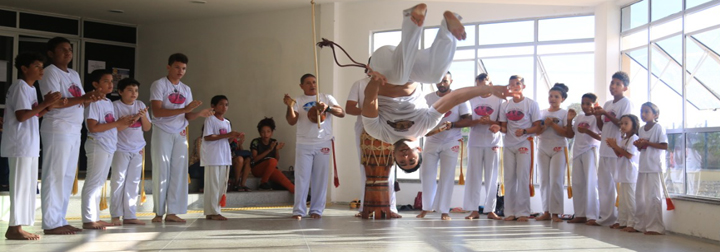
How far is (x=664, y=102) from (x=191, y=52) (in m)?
7.82

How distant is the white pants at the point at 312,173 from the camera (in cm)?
773

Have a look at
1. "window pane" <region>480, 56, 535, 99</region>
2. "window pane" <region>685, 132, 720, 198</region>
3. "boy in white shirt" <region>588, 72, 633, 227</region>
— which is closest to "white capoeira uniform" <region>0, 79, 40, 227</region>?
"boy in white shirt" <region>588, 72, 633, 227</region>

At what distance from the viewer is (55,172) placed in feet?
18.6

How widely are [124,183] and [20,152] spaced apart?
157cm

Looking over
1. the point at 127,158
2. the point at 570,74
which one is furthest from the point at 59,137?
the point at 570,74

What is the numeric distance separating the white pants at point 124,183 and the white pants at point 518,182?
4145mm

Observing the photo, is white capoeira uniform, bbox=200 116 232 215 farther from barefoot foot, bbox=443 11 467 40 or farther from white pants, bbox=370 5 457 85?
barefoot foot, bbox=443 11 467 40

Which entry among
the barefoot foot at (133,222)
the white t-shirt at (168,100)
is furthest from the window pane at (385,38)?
the barefoot foot at (133,222)

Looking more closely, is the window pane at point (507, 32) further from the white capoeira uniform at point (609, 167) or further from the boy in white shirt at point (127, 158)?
the boy in white shirt at point (127, 158)

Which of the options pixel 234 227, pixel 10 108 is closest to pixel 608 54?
pixel 234 227

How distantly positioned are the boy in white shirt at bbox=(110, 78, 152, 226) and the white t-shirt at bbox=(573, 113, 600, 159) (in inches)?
188

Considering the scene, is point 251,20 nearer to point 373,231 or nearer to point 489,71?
point 489,71

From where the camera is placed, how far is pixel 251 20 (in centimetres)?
1141

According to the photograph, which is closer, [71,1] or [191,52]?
[71,1]
